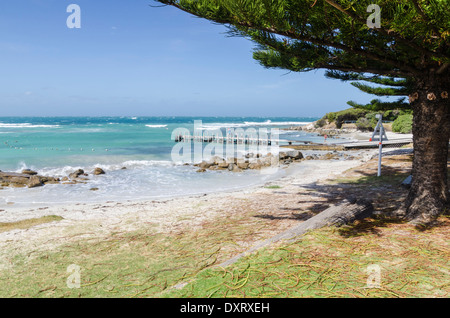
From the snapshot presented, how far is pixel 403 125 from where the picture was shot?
102 ft

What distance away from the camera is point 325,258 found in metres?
3.29

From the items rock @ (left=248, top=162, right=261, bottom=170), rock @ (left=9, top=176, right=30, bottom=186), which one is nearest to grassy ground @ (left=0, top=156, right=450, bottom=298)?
rock @ (left=9, top=176, right=30, bottom=186)

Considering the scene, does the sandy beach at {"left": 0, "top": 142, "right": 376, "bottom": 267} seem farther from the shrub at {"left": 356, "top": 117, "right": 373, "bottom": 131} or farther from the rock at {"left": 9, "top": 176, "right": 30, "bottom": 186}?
the shrub at {"left": 356, "top": 117, "right": 373, "bottom": 131}

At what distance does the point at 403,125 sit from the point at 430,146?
1212 inches

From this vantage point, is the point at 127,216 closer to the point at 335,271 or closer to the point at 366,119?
the point at 335,271

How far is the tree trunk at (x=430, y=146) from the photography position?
4250mm

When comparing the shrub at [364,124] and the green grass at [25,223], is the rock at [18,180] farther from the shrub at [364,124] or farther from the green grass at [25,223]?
the shrub at [364,124]

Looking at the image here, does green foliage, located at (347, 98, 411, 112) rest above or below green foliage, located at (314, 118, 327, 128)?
below

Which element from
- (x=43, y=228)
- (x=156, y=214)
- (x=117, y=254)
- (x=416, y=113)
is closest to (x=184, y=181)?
(x=156, y=214)

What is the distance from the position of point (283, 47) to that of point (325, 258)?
311 centimetres

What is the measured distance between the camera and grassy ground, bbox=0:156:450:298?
271 cm

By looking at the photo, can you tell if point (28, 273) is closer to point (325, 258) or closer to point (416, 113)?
point (325, 258)
